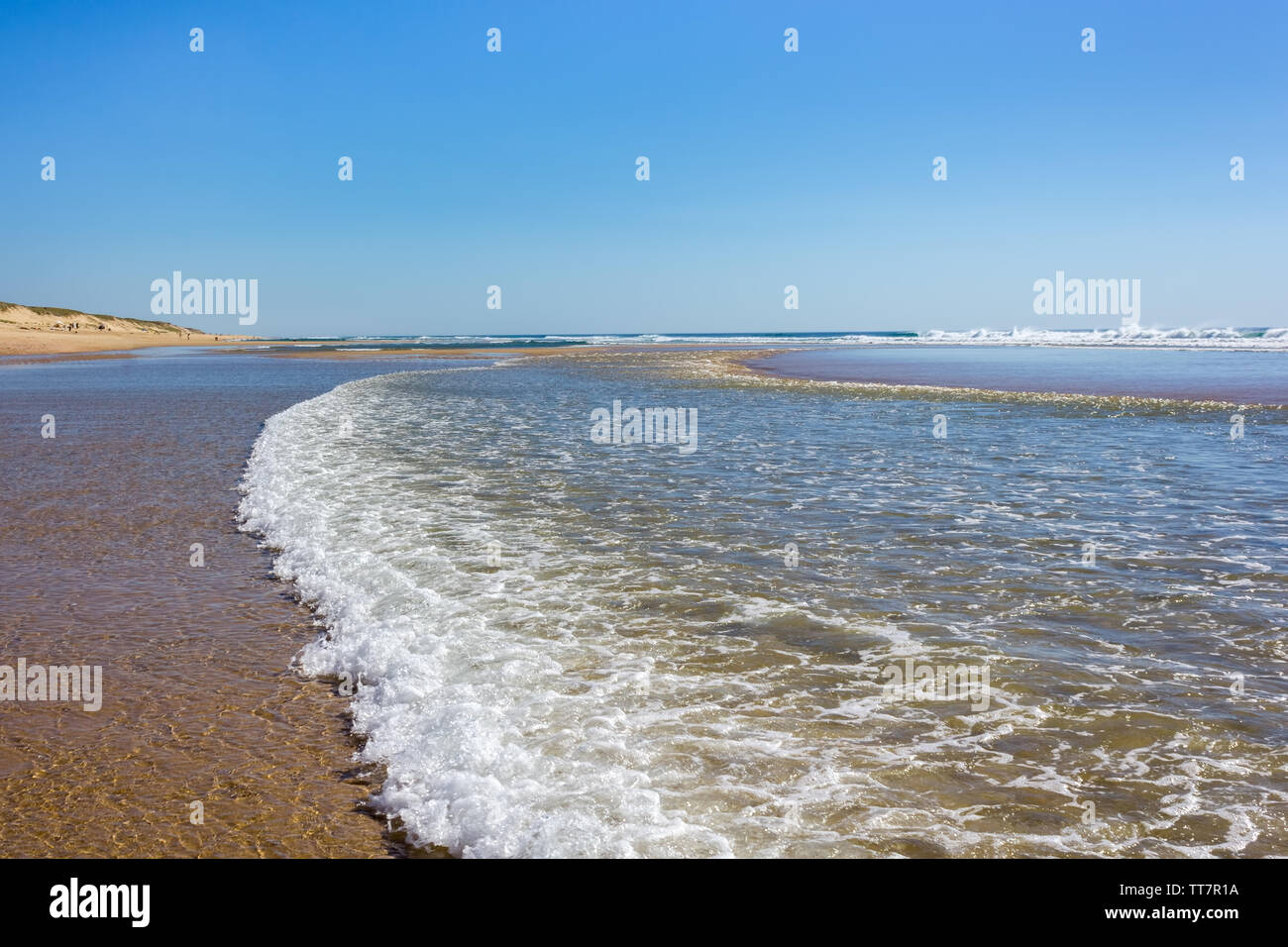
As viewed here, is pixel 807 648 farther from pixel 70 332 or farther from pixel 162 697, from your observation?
pixel 70 332

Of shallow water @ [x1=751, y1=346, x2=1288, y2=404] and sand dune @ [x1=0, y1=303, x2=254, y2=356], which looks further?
sand dune @ [x1=0, y1=303, x2=254, y2=356]

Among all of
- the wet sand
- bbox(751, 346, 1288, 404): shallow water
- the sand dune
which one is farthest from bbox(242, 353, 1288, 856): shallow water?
the sand dune

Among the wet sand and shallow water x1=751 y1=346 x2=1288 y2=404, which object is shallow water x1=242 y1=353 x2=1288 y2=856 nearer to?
the wet sand

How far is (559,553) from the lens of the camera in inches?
379

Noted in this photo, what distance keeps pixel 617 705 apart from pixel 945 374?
38908 millimetres

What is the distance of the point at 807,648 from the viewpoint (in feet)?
21.7

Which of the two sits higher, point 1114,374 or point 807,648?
point 1114,374

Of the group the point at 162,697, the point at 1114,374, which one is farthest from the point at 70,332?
the point at 162,697

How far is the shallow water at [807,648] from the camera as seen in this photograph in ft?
14.3

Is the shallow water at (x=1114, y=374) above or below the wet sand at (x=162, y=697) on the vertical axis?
above

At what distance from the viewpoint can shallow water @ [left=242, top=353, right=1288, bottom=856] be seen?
436 centimetres

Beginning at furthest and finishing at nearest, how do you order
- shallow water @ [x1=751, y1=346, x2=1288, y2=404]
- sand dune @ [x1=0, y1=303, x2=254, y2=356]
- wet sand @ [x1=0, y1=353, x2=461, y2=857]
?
sand dune @ [x1=0, y1=303, x2=254, y2=356] < shallow water @ [x1=751, y1=346, x2=1288, y2=404] < wet sand @ [x1=0, y1=353, x2=461, y2=857]

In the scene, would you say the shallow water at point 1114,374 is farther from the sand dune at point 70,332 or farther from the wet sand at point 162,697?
the sand dune at point 70,332

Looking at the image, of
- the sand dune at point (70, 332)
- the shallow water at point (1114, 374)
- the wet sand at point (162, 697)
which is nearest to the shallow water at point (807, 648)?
the wet sand at point (162, 697)
